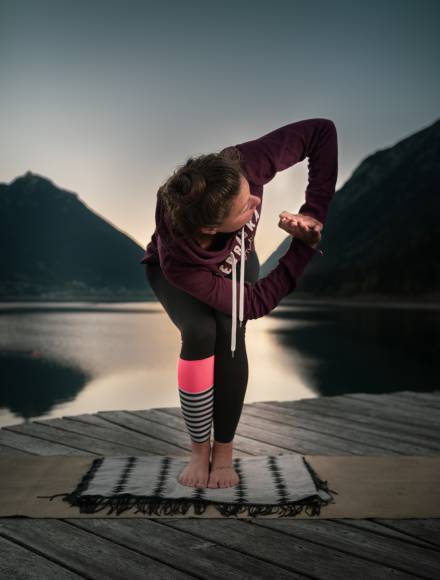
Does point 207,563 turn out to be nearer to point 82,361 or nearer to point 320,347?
point 82,361

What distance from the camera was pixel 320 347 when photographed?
16.8 m

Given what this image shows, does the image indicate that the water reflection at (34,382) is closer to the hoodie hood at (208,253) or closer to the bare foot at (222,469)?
the bare foot at (222,469)

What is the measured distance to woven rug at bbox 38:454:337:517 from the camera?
1.52 metres

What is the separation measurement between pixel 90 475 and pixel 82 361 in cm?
1355

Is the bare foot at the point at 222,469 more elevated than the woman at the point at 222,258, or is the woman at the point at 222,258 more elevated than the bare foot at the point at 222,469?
the woman at the point at 222,258

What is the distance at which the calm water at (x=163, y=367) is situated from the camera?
368 inches

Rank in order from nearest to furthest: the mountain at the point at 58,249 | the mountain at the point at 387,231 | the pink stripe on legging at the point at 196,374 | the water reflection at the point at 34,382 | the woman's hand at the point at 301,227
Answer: the woman's hand at the point at 301,227 → the pink stripe on legging at the point at 196,374 → the water reflection at the point at 34,382 → the mountain at the point at 387,231 → the mountain at the point at 58,249

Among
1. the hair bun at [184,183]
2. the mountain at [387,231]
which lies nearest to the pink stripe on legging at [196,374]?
the hair bun at [184,183]

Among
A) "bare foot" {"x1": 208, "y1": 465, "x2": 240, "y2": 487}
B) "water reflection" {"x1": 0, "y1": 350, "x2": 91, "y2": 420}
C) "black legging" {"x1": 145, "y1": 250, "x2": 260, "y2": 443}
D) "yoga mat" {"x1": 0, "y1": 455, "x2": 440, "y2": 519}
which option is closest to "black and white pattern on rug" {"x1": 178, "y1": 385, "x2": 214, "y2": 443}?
"black legging" {"x1": 145, "y1": 250, "x2": 260, "y2": 443}

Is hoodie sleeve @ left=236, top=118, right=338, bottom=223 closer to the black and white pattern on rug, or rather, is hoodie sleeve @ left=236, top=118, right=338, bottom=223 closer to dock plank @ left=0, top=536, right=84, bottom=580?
the black and white pattern on rug

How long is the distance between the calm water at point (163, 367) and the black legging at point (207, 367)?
243 inches

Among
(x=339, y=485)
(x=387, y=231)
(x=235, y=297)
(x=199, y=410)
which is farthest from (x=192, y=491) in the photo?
(x=387, y=231)

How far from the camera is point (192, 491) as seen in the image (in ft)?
5.35

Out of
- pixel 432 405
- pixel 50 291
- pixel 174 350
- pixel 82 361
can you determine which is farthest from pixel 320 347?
pixel 50 291
